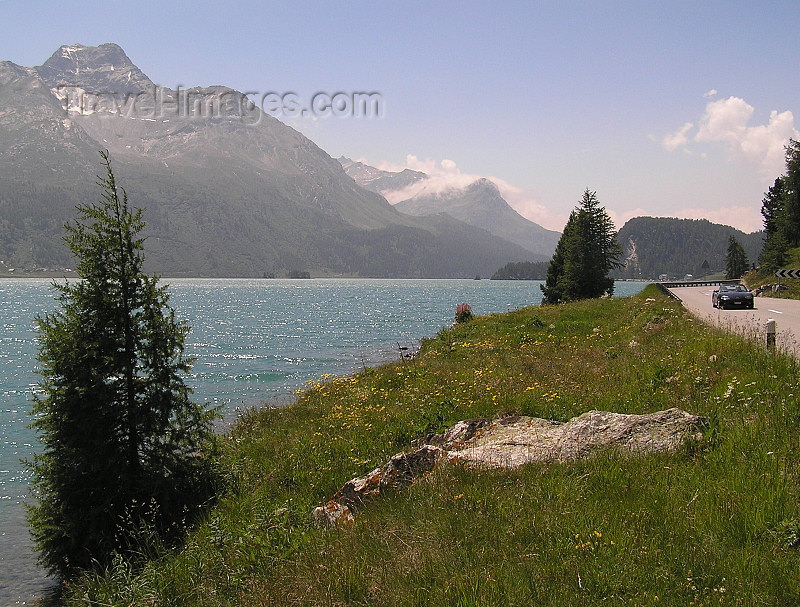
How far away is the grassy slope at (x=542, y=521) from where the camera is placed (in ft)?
15.6

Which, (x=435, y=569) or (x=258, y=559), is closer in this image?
(x=435, y=569)

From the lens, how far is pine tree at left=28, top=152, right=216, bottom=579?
11.1 m

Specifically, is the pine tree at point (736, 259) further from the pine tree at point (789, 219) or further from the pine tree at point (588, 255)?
the pine tree at point (588, 255)

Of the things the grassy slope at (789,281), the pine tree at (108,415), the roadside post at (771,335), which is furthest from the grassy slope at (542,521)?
the grassy slope at (789,281)

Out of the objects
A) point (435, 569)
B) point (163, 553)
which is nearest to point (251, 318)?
point (163, 553)

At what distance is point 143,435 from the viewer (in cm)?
1202

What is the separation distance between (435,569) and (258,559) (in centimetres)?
332

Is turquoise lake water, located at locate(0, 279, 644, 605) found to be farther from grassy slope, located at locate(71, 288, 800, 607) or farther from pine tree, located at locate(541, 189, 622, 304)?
pine tree, located at locate(541, 189, 622, 304)

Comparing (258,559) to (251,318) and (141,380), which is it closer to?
(141,380)

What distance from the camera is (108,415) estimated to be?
38.2 ft

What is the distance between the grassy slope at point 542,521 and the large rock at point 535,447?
392 mm

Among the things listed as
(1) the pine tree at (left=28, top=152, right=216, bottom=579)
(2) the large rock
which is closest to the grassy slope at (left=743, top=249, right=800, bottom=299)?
(2) the large rock

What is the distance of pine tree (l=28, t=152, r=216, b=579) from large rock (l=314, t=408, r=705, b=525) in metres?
4.91

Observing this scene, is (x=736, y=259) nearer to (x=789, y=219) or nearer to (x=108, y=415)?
(x=789, y=219)
